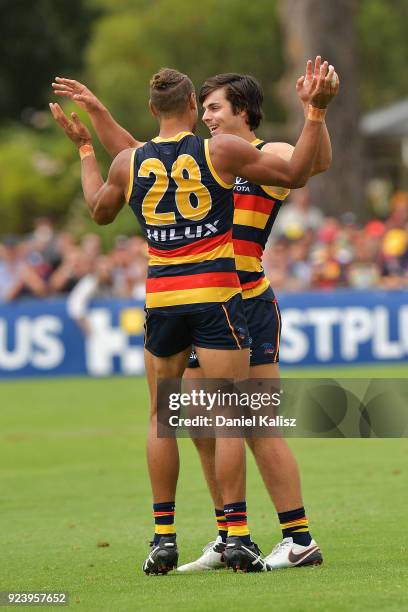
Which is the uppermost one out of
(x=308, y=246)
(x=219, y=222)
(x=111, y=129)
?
(x=308, y=246)

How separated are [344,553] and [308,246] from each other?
1526cm

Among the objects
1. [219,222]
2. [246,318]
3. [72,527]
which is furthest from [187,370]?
[72,527]

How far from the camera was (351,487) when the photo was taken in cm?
1062

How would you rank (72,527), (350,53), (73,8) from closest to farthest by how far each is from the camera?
(72,527), (350,53), (73,8)

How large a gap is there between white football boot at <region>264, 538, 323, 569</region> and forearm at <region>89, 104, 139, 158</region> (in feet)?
→ 7.59

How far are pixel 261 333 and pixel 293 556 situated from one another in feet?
3.88

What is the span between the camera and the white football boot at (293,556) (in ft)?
24.2

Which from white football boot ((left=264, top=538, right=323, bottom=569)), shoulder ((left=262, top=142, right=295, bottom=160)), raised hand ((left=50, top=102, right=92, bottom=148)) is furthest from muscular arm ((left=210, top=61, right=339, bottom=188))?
white football boot ((left=264, top=538, right=323, bottom=569))

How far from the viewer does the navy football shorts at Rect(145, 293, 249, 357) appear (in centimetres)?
712

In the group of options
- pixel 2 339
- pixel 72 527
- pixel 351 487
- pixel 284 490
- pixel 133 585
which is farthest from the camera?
pixel 2 339

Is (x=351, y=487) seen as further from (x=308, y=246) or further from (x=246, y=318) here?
(x=308, y=246)

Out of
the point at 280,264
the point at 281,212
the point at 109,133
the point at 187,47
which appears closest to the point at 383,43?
the point at 187,47

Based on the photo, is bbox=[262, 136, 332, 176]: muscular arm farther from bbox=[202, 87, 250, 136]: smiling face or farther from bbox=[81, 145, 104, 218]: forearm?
bbox=[81, 145, 104, 218]: forearm

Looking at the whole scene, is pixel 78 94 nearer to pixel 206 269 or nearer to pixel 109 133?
pixel 109 133
